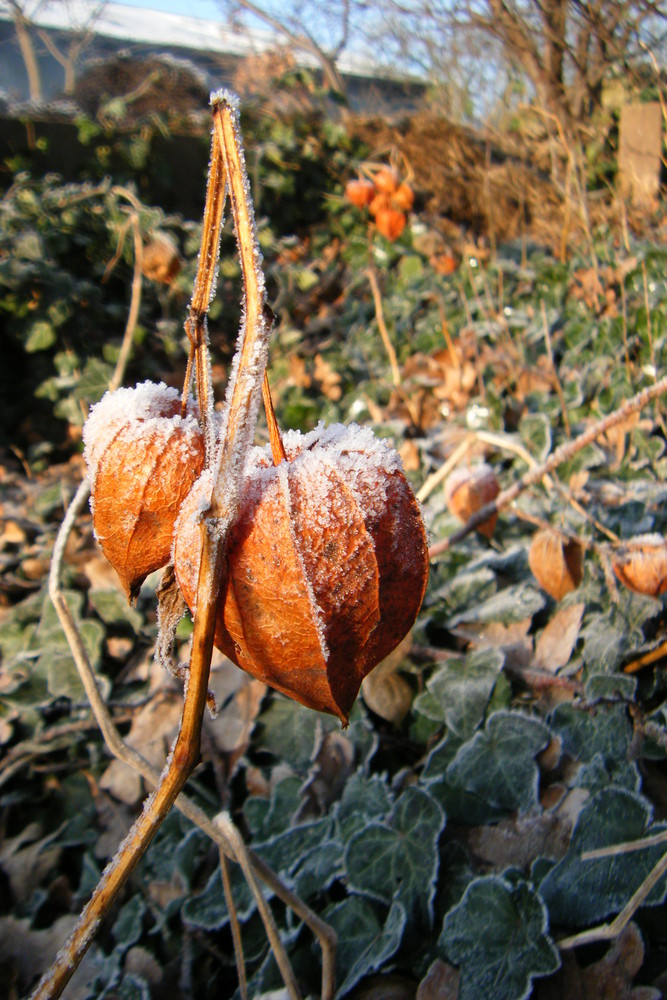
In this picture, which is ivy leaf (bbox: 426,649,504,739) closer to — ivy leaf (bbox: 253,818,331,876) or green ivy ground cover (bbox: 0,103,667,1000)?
green ivy ground cover (bbox: 0,103,667,1000)

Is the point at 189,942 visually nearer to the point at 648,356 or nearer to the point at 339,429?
the point at 339,429

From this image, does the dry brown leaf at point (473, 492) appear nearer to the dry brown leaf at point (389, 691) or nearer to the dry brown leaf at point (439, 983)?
the dry brown leaf at point (389, 691)

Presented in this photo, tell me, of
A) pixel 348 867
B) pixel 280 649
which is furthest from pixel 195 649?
pixel 348 867

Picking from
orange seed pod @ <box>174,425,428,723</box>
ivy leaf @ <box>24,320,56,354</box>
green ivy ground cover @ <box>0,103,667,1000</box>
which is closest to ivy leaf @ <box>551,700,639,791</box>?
green ivy ground cover @ <box>0,103,667,1000</box>

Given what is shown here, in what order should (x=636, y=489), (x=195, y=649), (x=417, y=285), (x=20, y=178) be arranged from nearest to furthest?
(x=195, y=649) → (x=636, y=489) → (x=20, y=178) → (x=417, y=285)

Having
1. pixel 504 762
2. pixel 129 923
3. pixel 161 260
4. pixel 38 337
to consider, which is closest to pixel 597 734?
pixel 504 762

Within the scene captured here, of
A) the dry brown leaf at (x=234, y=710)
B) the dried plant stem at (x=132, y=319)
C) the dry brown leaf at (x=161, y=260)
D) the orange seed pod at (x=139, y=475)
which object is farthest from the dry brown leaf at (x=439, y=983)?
the dry brown leaf at (x=161, y=260)
